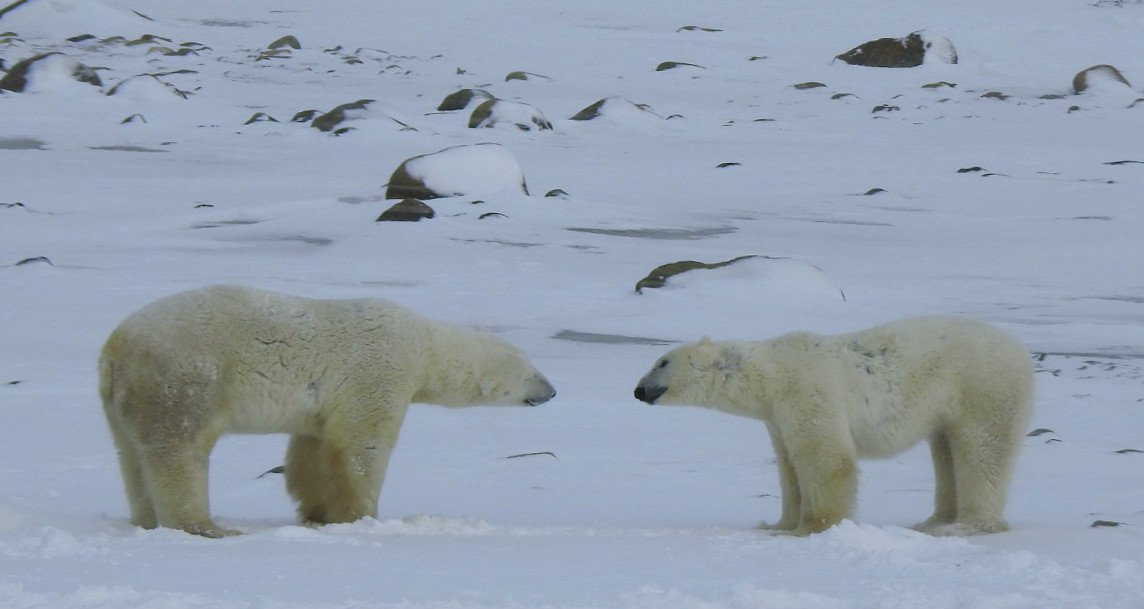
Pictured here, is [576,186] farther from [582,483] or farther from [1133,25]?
[1133,25]

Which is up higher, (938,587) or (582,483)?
(938,587)

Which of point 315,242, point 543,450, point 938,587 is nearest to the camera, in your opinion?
point 938,587

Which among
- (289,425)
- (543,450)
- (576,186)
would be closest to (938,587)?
(289,425)

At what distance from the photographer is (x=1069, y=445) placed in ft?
21.1

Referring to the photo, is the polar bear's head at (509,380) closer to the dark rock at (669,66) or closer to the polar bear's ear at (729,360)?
the polar bear's ear at (729,360)

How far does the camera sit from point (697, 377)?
17.8 feet

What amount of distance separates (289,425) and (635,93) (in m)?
19.6

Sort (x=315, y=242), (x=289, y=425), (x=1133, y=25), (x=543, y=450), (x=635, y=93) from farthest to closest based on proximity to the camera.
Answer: (x=1133, y=25) < (x=635, y=93) < (x=315, y=242) < (x=543, y=450) < (x=289, y=425)

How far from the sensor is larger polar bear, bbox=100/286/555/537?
181 inches

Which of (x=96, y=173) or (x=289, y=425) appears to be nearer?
(x=289, y=425)

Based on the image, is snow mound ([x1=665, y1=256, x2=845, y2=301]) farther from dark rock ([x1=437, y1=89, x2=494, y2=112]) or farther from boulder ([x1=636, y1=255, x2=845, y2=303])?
dark rock ([x1=437, y1=89, x2=494, y2=112])

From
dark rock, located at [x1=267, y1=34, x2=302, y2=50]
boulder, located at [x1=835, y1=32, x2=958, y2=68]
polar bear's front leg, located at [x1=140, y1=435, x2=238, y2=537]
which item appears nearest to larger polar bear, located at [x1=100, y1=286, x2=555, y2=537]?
polar bear's front leg, located at [x1=140, y1=435, x2=238, y2=537]

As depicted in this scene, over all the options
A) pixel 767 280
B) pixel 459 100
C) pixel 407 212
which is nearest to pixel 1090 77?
pixel 459 100

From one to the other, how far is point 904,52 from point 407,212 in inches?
626
